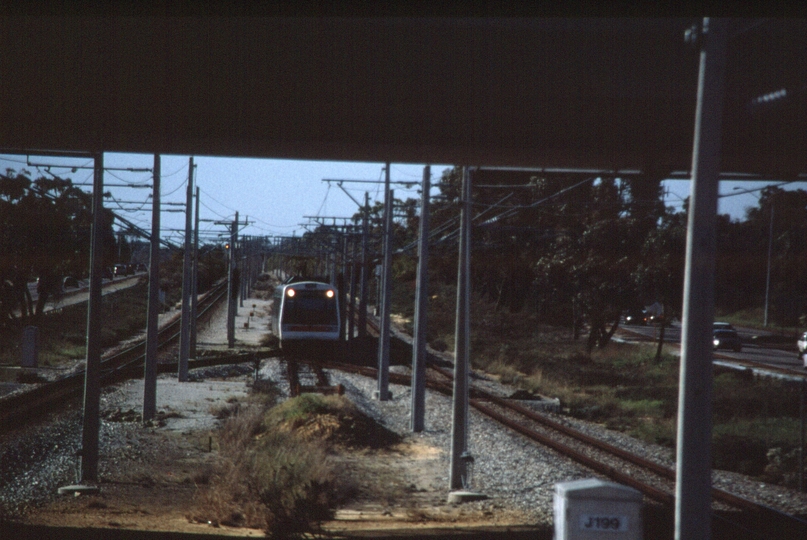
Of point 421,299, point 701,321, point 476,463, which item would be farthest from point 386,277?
point 701,321

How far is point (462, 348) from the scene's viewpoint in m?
13.5

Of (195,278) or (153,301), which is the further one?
(195,278)

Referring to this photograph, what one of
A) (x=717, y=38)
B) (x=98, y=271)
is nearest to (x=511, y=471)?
(x=98, y=271)

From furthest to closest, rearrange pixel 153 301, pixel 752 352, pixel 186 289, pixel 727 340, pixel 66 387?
pixel 752 352 < pixel 727 340 < pixel 186 289 < pixel 66 387 < pixel 153 301

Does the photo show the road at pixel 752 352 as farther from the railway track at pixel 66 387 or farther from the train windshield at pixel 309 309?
the railway track at pixel 66 387

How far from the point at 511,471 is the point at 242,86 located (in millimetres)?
8316

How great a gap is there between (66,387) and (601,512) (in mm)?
23341

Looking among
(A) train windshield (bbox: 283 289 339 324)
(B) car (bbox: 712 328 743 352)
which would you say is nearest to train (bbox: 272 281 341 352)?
(A) train windshield (bbox: 283 289 339 324)

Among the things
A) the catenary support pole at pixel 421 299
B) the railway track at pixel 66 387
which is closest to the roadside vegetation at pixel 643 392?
the catenary support pole at pixel 421 299

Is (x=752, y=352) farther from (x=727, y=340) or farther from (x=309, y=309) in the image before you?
(x=309, y=309)

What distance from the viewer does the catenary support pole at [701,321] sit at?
22.4 feet

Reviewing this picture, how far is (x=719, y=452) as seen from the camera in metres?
17.6

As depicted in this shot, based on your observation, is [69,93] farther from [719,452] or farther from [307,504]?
[719,452]

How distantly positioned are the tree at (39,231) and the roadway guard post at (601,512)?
30519 mm
